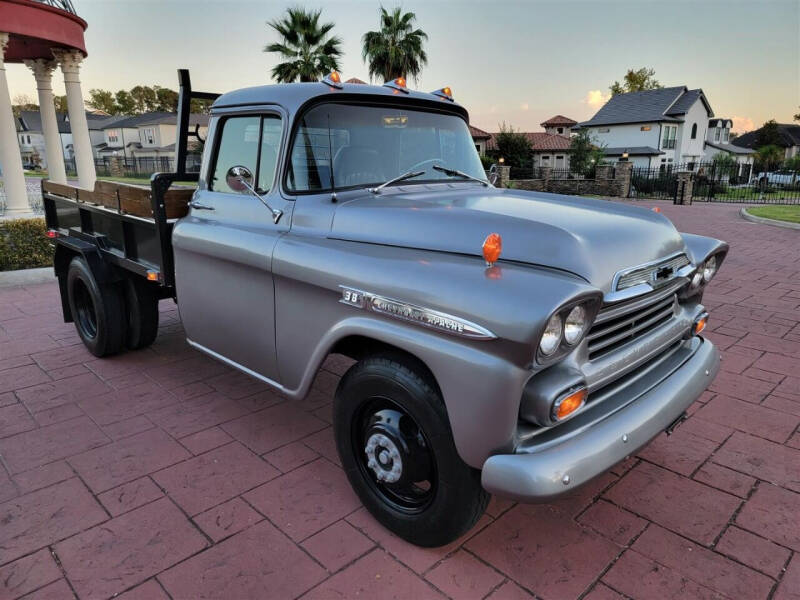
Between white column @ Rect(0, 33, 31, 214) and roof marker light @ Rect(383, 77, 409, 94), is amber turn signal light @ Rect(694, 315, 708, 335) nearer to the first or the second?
roof marker light @ Rect(383, 77, 409, 94)


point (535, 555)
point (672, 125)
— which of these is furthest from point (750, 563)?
point (672, 125)

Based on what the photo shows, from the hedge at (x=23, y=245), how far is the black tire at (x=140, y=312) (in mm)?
4484

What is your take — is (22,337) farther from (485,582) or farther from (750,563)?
(750,563)

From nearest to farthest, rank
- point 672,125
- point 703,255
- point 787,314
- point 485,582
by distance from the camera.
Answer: point 485,582
point 703,255
point 787,314
point 672,125

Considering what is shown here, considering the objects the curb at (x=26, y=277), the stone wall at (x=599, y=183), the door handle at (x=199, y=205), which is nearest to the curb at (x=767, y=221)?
the stone wall at (x=599, y=183)

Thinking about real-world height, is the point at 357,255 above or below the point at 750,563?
above

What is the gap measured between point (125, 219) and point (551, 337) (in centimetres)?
356

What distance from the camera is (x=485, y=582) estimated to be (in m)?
2.28

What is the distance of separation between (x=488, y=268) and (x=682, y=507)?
5.73 ft

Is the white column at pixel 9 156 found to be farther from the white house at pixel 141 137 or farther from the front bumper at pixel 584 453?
the white house at pixel 141 137

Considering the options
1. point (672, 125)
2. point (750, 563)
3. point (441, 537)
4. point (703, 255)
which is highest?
point (672, 125)

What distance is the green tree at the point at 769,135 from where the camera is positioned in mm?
64000

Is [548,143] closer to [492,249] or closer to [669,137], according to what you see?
[669,137]

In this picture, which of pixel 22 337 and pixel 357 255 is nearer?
pixel 357 255
